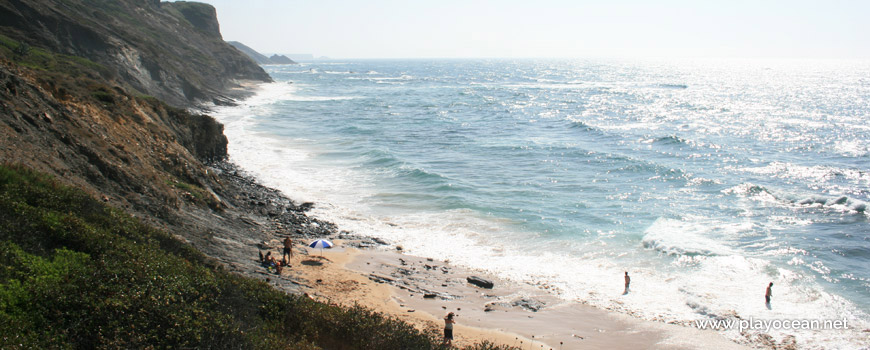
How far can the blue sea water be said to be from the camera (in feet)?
63.5

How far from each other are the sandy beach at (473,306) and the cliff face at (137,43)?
30.4 m

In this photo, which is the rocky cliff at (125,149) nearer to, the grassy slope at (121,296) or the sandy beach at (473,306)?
the sandy beach at (473,306)

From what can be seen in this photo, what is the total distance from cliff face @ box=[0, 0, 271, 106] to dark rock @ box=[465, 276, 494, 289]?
34036mm

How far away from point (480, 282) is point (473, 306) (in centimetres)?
188

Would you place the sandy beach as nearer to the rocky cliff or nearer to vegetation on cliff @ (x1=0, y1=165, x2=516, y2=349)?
the rocky cliff

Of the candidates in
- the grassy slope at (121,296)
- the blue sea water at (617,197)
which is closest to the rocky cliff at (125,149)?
the grassy slope at (121,296)

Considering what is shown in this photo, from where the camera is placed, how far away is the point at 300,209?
26.6m

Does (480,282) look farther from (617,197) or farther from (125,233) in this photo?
(617,197)

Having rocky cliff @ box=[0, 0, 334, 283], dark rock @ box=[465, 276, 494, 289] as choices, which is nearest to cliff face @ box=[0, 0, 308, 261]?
rocky cliff @ box=[0, 0, 334, 283]

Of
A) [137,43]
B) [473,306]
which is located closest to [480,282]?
[473,306]

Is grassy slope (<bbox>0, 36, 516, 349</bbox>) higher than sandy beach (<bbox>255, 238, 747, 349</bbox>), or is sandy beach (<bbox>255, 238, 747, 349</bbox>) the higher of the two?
grassy slope (<bbox>0, 36, 516, 349</bbox>)

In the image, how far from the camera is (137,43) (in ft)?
184

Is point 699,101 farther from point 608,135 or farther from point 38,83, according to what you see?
point 38,83

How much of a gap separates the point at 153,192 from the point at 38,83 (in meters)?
6.73
